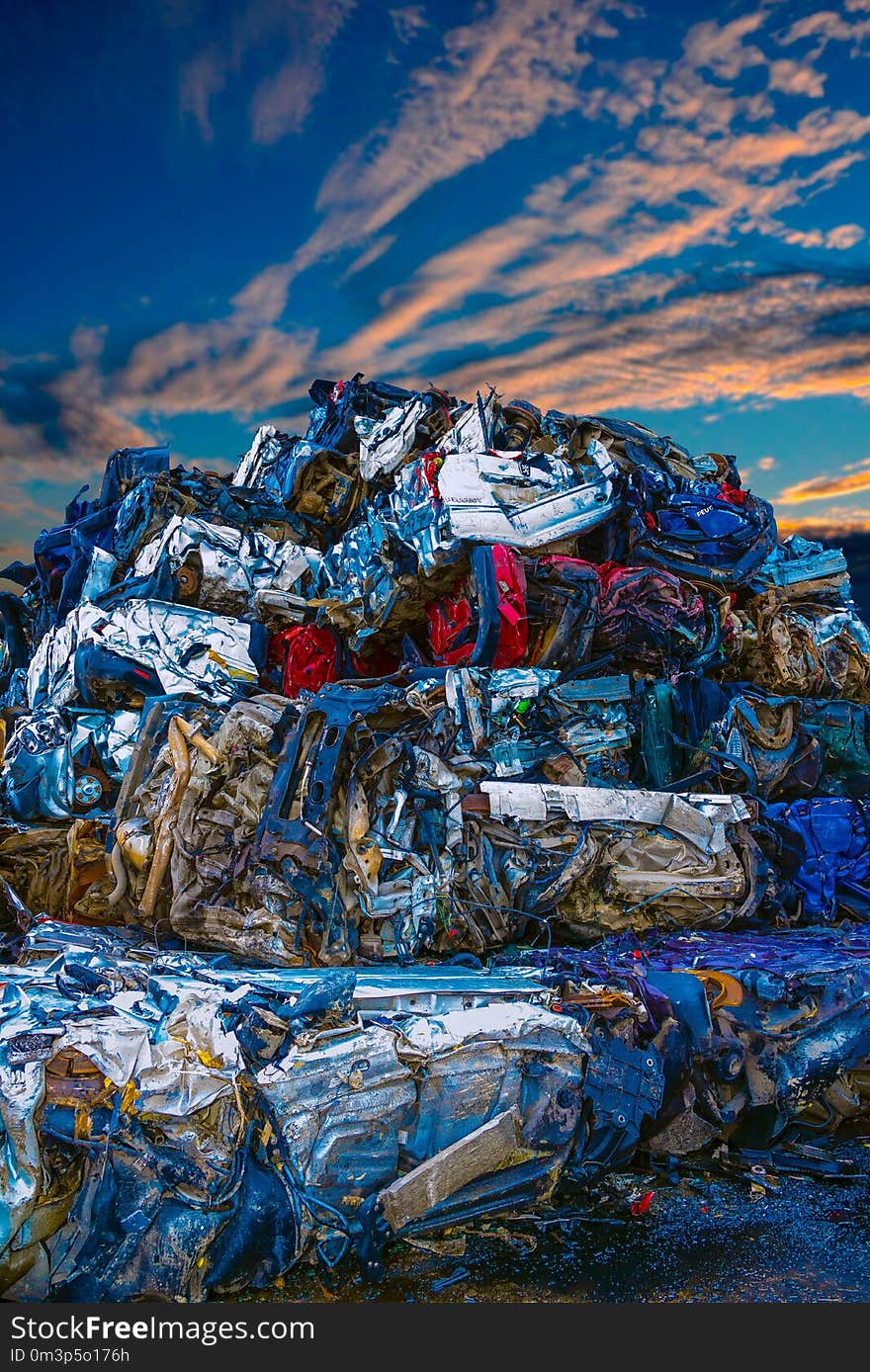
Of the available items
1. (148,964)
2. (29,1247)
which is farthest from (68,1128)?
(148,964)

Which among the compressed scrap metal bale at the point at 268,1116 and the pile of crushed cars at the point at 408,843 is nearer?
the compressed scrap metal bale at the point at 268,1116

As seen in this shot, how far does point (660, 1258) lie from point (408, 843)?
7.07 ft

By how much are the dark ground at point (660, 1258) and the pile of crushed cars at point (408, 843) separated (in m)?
0.11

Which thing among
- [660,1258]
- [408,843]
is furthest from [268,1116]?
[408,843]

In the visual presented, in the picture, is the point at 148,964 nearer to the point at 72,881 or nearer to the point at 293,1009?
the point at 293,1009

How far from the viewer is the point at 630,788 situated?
16.1ft

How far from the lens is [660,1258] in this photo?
8.98 feet

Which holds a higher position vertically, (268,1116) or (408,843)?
(408,843)

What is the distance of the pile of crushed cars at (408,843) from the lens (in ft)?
9.03

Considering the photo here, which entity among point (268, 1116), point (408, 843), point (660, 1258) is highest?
point (408, 843)

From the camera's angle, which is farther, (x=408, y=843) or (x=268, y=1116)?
(x=408, y=843)

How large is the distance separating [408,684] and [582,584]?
1.37 metres

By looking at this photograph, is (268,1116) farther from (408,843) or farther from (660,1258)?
(408,843)

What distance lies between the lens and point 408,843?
446 centimetres
